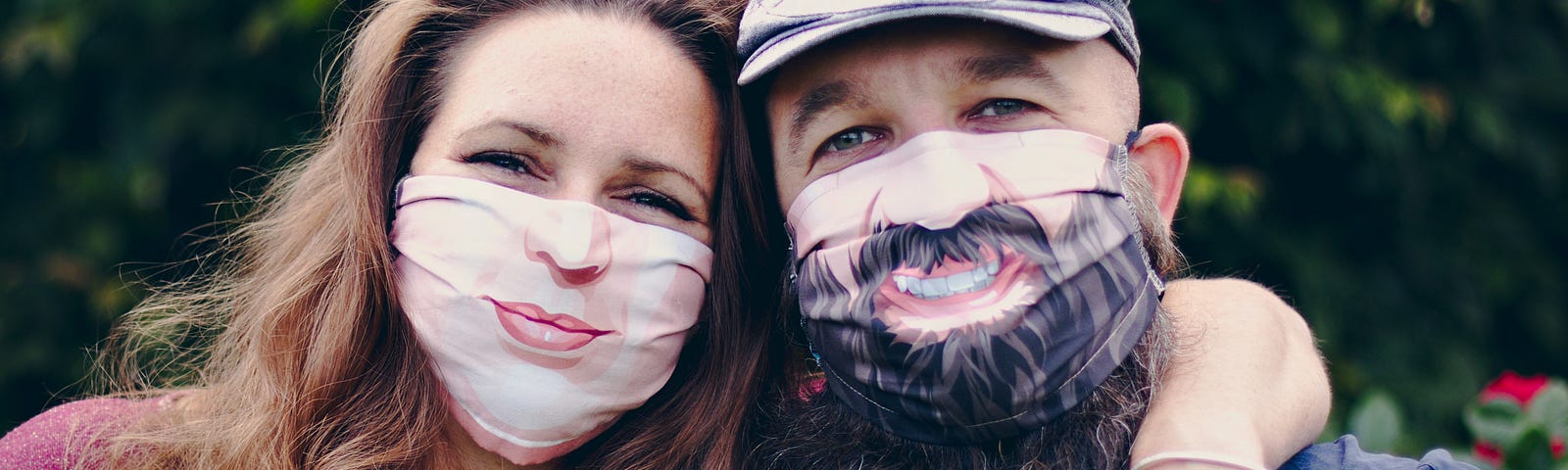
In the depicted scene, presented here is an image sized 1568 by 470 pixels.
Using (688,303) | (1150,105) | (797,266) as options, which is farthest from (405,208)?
(1150,105)

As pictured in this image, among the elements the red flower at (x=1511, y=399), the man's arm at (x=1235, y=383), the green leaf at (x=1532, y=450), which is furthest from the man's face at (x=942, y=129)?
the red flower at (x=1511, y=399)

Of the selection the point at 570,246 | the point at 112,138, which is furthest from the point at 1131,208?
the point at 112,138

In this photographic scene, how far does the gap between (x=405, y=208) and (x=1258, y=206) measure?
121 inches

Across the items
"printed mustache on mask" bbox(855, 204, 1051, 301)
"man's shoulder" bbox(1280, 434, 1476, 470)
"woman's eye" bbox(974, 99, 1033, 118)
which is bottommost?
"man's shoulder" bbox(1280, 434, 1476, 470)

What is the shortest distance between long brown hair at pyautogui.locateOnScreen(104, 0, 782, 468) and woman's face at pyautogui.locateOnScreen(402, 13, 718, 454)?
0.06 meters

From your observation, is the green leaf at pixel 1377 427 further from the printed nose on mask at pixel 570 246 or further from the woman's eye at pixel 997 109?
the printed nose on mask at pixel 570 246

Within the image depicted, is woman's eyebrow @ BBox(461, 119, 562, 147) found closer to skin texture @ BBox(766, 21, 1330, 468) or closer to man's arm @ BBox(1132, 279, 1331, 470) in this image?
skin texture @ BBox(766, 21, 1330, 468)

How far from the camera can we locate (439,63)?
2416mm

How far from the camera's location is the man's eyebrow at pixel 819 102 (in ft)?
6.93

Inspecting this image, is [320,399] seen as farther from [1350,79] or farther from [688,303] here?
[1350,79]

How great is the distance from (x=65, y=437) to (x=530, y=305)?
969mm

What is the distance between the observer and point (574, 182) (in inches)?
87.1

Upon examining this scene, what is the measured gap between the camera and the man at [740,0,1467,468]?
6.27ft

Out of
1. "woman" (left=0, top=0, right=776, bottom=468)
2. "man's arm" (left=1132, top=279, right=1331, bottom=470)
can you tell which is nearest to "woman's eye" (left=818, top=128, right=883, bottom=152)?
"woman" (left=0, top=0, right=776, bottom=468)
